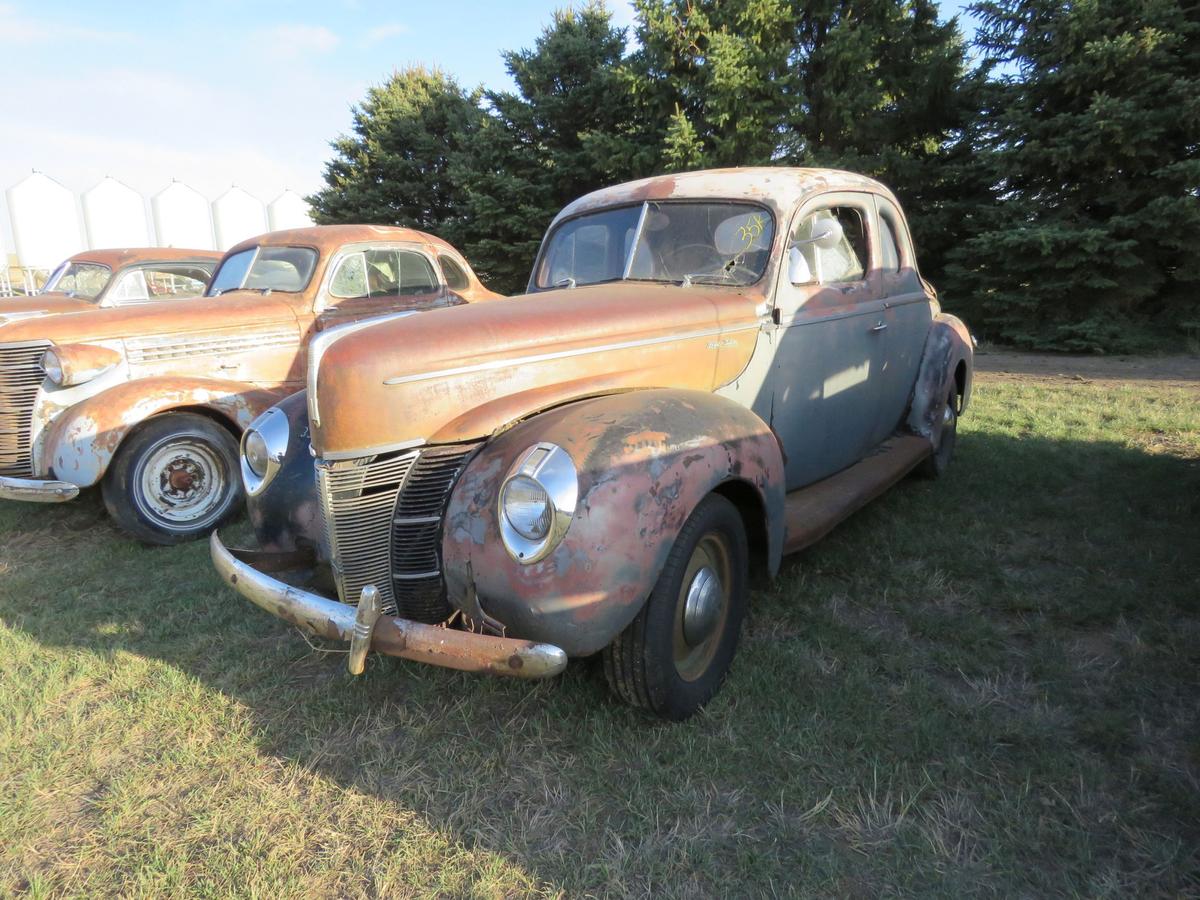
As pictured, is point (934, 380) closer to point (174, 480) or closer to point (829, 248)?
point (829, 248)

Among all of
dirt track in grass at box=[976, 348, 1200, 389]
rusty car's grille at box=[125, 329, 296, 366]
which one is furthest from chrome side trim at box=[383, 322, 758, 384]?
dirt track in grass at box=[976, 348, 1200, 389]

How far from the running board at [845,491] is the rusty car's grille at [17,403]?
14.4 feet

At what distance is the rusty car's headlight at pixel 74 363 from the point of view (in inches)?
170

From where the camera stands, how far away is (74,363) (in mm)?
4324

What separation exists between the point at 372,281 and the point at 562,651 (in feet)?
14.6

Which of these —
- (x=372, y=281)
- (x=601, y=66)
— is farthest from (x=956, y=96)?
(x=372, y=281)

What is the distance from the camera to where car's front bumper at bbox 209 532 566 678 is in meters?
1.94

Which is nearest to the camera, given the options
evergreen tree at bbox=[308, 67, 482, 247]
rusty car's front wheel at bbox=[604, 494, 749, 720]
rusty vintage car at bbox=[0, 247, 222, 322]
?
rusty car's front wheel at bbox=[604, 494, 749, 720]

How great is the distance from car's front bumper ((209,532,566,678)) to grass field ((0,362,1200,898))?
511 millimetres

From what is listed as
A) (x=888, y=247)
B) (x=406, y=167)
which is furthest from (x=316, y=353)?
(x=406, y=167)

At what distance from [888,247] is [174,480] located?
4.51 metres

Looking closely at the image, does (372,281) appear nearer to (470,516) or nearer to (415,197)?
(470,516)

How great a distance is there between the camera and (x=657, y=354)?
2.84 m

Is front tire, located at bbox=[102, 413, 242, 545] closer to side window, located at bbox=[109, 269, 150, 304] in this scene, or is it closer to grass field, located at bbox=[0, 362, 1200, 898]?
grass field, located at bbox=[0, 362, 1200, 898]
